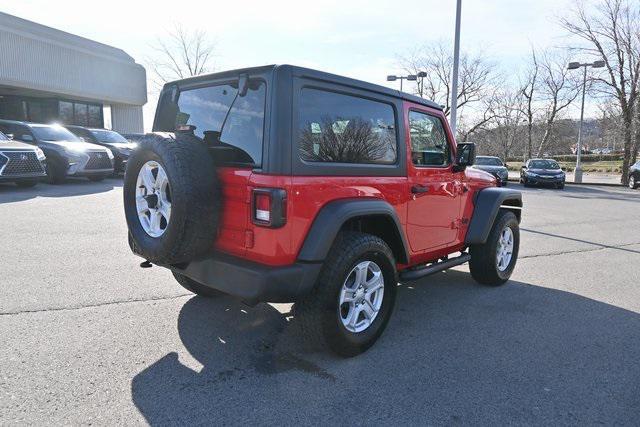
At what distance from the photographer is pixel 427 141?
163 inches

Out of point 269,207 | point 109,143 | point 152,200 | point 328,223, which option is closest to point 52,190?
point 109,143

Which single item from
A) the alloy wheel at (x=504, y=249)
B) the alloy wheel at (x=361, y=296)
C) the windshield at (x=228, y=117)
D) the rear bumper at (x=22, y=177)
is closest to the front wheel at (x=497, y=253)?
the alloy wheel at (x=504, y=249)

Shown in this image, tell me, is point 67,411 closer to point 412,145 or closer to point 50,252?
point 412,145

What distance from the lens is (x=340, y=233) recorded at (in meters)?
3.23

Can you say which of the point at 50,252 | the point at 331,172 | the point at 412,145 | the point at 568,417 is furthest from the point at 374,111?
the point at 50,252

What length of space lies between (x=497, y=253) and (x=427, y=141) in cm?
172

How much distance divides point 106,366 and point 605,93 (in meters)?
28.9

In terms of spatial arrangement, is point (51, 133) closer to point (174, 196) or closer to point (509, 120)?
point (174, 196)

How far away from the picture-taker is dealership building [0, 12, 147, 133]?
2336 cm

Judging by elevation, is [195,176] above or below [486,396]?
above

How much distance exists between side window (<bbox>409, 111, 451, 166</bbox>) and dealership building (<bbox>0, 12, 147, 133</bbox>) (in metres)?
25.6

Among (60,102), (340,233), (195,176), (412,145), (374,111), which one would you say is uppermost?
(60,102)

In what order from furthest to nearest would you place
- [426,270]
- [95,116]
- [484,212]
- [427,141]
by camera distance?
1. [95,116]
2. [484,212]
3. [427,141]
4. [426,270]

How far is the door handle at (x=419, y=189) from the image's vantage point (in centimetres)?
380
